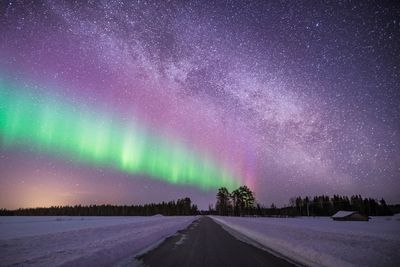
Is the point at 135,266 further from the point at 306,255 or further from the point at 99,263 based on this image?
the point at 306,255

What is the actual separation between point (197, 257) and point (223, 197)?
148 metres

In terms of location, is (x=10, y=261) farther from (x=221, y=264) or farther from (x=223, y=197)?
(x=223, y=197)

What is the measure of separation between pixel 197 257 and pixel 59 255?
5.54 meters

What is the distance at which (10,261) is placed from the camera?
10.1 meters

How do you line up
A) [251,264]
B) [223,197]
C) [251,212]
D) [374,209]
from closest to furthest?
[251,264] < [374,209] < [251,212] < [223,197]

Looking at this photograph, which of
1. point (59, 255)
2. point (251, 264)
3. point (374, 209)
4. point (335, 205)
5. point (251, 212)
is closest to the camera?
point (251, 264)

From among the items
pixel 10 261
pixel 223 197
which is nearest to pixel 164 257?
pixel 10 261

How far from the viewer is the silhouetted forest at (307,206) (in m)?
115

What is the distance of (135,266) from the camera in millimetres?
9336

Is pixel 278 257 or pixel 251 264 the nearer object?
pixel 251 264

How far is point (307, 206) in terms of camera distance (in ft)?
324

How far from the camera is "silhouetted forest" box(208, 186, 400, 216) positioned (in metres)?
115

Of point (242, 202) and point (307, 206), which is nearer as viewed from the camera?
point (307, 206)

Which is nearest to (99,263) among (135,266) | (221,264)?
(135,266)
